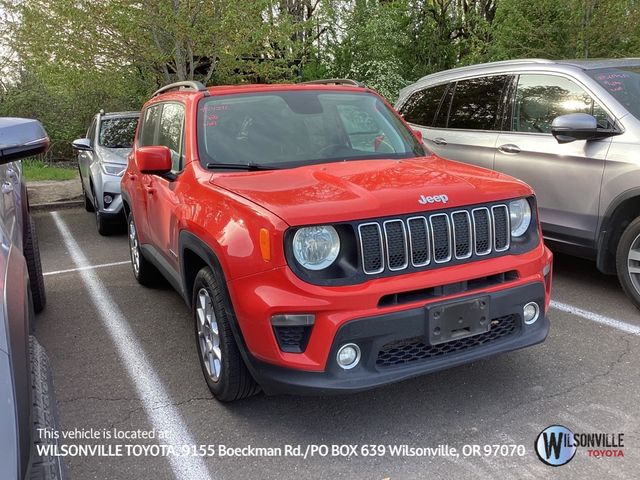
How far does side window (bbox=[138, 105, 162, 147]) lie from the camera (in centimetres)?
487

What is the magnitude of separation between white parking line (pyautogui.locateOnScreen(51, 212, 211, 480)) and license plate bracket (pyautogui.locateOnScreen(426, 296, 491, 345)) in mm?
1268

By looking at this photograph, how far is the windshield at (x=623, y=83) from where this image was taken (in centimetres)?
452

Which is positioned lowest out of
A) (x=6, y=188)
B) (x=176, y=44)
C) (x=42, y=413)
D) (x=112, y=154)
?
(x=112, y=154)

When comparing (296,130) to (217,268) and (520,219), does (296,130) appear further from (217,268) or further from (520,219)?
(520,219)

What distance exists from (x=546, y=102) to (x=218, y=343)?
3623 mm

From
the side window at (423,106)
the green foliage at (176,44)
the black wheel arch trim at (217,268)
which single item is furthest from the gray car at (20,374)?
the green foliage at (176,44)

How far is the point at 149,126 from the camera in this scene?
5.12 metres

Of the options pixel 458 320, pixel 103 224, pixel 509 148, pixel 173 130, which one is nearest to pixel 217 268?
pixel 458 320

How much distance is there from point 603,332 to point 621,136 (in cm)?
148

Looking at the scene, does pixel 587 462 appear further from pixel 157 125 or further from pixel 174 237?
pixel 157 125

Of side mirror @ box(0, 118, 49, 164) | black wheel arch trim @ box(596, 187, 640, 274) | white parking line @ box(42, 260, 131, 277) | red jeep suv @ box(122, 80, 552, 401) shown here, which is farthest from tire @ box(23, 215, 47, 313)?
black wheel arch trim @ box(596, 187, 640, 274)

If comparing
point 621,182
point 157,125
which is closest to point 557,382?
point 621,182

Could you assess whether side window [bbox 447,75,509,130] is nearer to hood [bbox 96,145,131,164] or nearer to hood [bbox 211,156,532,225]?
hood [bbox 211,156,532,225]

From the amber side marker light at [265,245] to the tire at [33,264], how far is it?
2563 mm
